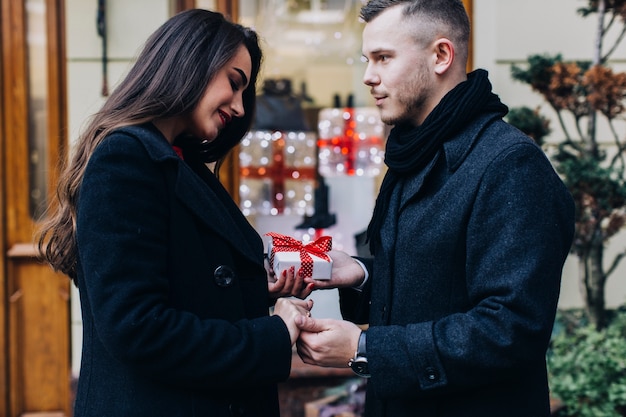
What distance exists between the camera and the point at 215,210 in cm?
186

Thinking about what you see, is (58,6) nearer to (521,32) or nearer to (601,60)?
(521,32)

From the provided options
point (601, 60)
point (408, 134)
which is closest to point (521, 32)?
point (601, 60)

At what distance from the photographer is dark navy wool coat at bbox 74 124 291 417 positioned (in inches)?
65.0

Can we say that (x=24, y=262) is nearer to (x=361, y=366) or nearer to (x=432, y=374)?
(x=361, y=366)

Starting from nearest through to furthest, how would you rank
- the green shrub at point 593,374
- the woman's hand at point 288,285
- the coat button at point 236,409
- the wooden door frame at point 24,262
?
the coat button at point 236,409, the woman's hand at point 288,285, the green shrub at point 593,374, the wooden door frame at point 24,262

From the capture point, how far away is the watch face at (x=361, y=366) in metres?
1.90

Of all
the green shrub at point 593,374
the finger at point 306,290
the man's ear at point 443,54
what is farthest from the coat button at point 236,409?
the green shrub at point 593,374

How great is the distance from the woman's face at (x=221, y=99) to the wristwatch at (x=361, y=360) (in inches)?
28.9

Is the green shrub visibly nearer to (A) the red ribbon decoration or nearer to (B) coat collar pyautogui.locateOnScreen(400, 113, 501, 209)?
(A) the red ribbon decoration

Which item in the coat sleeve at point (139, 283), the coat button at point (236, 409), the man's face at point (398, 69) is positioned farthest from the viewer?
the man's face at point (398, 69)

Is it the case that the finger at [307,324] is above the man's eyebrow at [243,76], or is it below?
below

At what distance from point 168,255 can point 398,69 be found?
88 centimetres

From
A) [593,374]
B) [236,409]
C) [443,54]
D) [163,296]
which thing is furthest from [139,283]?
[593,374]

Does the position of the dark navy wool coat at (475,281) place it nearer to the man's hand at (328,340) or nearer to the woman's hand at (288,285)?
the man's hand at (328,340)
